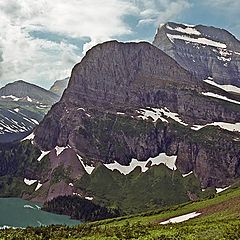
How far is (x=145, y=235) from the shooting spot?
56.9m

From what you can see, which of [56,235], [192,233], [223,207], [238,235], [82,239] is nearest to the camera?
[238,235]

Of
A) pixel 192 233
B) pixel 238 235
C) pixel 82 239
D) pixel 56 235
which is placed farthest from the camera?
pixel 56 235

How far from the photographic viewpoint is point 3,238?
2491 inches

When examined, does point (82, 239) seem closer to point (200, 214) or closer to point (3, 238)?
point (3, 238)

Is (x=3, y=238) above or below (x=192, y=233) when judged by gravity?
above

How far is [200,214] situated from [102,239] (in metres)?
55.1

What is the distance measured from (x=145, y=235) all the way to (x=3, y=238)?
21.4m

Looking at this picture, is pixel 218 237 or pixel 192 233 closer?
pixel 218 237

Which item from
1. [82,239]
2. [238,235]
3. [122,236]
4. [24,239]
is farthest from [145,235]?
[24,239]

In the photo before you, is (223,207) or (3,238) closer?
(3,238)

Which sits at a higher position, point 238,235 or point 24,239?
point 24,239

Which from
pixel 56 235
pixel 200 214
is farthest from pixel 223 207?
pixel 56 235

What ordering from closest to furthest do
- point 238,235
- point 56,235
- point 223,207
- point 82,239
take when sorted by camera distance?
point 238,235
point 82,239
point 56,235
point 223,207

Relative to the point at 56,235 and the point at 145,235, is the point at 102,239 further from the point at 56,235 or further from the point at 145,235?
the point at 56,235
